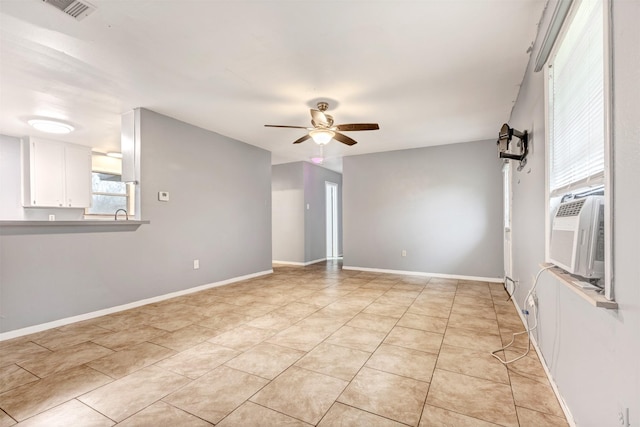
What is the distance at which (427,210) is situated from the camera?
208 inches

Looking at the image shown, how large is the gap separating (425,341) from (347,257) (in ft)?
11.8

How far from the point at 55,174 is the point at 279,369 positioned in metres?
5.29

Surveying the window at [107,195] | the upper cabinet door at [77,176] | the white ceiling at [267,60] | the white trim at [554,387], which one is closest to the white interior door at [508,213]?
the white ceiling at [267,60]

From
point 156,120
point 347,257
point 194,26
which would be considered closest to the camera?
point 194,26

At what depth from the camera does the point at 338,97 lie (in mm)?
3193

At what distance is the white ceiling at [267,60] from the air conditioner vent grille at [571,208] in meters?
1.35

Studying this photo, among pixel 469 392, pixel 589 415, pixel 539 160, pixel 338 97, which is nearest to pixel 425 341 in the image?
pixel 469 392

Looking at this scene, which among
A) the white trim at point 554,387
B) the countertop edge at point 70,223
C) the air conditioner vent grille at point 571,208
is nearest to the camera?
the air conditioner vent grille at point 571,208

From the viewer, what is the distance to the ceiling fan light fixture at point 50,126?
3969 millimetres

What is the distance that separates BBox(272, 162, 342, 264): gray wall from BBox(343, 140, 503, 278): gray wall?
1.05 m

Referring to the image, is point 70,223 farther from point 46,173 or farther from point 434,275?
point 434,275

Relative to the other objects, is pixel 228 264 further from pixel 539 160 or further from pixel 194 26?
pixel 539 160

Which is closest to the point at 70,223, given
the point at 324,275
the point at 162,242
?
the point at 162,242

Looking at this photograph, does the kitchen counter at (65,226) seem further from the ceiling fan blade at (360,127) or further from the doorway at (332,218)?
the doorway at (332,218)
